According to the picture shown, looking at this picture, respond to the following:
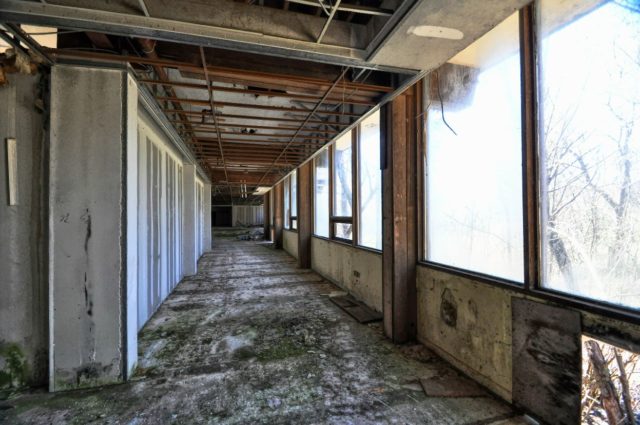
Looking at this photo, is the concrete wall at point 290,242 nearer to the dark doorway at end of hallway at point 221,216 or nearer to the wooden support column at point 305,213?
the wooden support column at point 305,213

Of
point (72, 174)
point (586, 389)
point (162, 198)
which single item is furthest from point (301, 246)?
point (586, 389)

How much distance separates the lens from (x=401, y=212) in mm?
3096

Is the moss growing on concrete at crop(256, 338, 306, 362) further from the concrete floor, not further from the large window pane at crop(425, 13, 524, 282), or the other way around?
the large window pane at crop(425, 13, 524, 282)

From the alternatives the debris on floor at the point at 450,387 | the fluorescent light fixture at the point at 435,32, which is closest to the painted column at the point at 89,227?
the fluorescent light fixture at the point at 435,32

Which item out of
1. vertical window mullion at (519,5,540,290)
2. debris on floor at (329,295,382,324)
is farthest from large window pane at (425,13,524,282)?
debris on floor at (329,295,382,324)

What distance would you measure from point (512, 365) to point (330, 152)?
4.71 meters

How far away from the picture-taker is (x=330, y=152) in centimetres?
587

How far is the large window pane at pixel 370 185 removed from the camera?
13.2 feet

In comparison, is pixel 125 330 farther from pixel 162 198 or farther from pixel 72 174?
pixel 162 198

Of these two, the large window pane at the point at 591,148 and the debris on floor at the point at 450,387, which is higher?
the large window pane at the point at 591,148

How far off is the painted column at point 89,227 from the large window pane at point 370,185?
3.01 metres

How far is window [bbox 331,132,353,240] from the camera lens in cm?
504

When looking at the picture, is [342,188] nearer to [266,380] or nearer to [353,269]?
[353,269]

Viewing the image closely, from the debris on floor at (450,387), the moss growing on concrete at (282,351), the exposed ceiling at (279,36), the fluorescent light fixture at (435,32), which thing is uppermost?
the exposed ceiling at (279,36)
